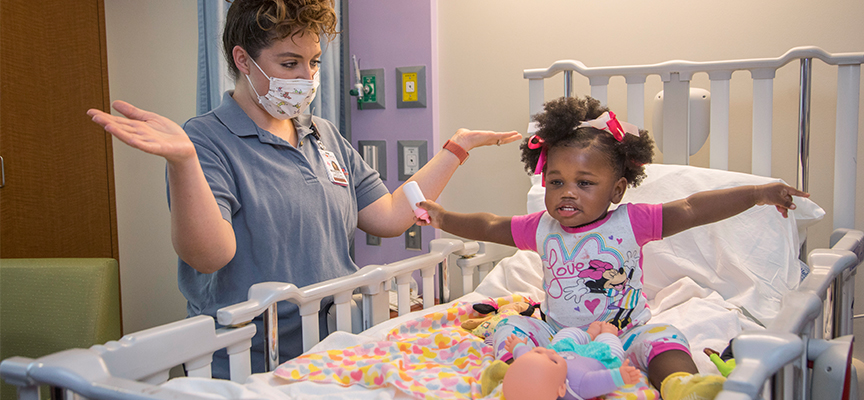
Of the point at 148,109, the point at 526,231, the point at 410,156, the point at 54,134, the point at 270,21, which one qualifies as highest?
the point at 270,21

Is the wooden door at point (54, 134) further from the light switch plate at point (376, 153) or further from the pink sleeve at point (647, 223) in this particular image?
the pink sleeve at point (647, 223)

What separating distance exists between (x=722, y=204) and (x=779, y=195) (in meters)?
0.09

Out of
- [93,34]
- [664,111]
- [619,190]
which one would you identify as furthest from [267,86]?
[93,34]

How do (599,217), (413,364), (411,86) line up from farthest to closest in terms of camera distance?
(411,86) → (599,217) → (413,364)

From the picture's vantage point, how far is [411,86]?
2.23 m

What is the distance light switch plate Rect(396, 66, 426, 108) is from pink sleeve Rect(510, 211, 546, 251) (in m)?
1.09

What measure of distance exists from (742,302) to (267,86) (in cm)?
117

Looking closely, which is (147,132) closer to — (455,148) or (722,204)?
(455,148)

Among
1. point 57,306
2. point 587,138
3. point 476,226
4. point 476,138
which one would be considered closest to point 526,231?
point 476,226

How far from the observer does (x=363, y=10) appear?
231 cm

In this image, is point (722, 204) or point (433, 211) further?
point (433, 211)

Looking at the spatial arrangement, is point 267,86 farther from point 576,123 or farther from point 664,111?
point 664,111

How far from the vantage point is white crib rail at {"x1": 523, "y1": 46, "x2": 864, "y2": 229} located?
159 cm

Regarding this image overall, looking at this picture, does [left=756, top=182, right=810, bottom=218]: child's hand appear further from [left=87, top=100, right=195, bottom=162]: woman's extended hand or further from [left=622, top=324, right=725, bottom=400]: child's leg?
[left=87, top=100, right=195, bottom=162]: woman's extended hand
